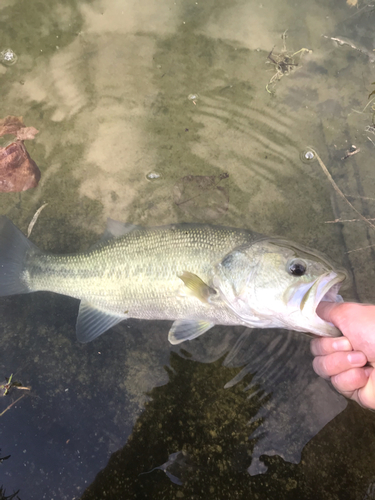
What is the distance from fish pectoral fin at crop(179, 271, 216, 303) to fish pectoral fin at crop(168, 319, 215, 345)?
0.96 ft

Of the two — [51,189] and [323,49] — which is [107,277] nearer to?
[51,189]

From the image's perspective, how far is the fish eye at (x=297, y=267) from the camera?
6.59 feet

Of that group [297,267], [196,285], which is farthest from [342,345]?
[196,285]

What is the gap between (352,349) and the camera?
2.05 metres

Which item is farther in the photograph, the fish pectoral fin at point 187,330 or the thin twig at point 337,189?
the thin twig at point 337,189

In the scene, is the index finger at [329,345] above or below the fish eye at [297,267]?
below

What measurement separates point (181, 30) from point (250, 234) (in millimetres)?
2253

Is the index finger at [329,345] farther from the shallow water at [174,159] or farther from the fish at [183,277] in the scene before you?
the shallow water at [174,159]

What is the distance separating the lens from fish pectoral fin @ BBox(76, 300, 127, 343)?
8.41ft

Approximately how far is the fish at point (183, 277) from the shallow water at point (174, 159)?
326 millimetres

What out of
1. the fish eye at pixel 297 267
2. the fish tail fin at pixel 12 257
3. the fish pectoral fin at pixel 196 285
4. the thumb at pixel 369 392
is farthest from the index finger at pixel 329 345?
the fish tail fin at pixel 12 257

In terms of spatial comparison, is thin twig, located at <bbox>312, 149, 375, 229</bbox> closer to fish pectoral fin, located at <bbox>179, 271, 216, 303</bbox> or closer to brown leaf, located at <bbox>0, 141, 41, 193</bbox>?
fish pectoral fin, located at <bbox>179, 271, 216, 303</bbox>

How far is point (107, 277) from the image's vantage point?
2.42 metres

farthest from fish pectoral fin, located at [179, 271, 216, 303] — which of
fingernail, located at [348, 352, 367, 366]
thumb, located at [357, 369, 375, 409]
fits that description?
thumb, located at [357, 369, 375, 409]
